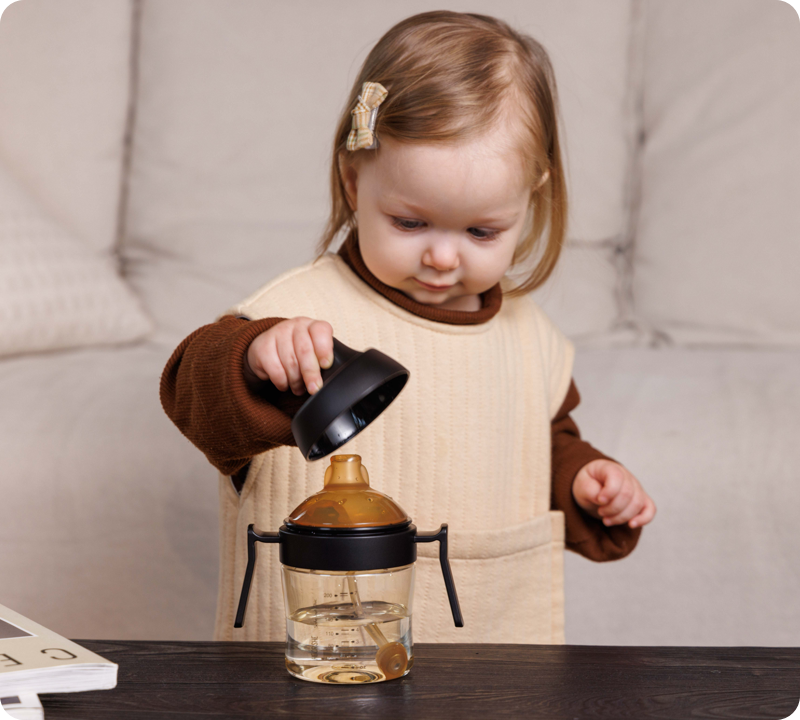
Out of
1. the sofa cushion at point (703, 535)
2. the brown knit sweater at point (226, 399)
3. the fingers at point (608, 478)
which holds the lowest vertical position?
the sofa cushion at point (703, 535)

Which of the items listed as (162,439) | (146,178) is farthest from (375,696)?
(146,178)

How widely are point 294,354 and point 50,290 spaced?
0.91m

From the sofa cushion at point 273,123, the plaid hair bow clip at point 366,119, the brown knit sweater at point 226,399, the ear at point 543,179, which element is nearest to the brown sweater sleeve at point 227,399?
the brown knit sweater at point 226,399

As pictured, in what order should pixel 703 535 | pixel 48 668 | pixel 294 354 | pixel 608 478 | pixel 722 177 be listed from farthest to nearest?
1. pixel 722 177
2. pixel 703 535
3. pixel 608 478
4. pixel 294 354
5. pixel 48 668

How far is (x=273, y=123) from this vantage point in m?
1.54

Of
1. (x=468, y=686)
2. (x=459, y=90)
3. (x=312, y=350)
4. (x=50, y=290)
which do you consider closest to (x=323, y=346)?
(x=312, y=350)

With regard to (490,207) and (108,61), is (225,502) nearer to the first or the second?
(490,207)

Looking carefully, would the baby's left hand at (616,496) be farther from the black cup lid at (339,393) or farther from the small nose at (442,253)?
the black cup lid at (339,393)

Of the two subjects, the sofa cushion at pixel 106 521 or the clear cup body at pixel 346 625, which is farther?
the sofa cushion at pixel 106 521

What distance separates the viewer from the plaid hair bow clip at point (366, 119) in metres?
0.76

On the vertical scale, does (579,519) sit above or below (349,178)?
below

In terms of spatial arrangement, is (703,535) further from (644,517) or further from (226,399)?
(226,399)

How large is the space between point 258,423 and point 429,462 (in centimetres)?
28

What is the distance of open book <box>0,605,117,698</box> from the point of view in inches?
17.7
